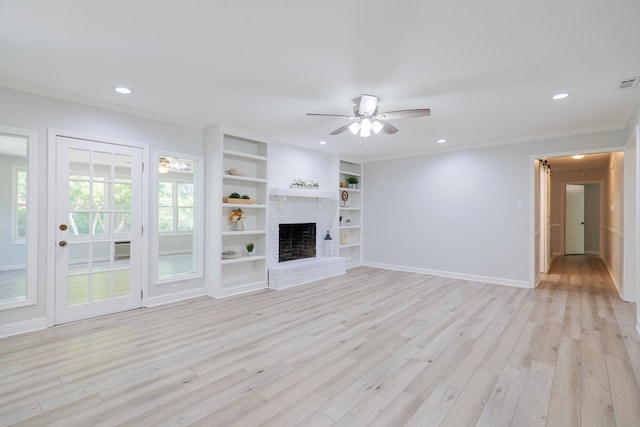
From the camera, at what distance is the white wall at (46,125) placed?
3.17m

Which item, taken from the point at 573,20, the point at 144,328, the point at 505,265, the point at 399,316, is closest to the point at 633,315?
the point at 505,265

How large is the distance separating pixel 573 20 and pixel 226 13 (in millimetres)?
2275

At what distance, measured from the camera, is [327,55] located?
255 centimetres

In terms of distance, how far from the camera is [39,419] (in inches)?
74.4

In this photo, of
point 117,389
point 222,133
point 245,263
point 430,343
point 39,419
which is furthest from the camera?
point 245,263

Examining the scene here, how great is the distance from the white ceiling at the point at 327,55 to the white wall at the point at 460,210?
138 centimetres

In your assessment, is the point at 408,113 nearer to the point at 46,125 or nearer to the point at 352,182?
the point at 46,125

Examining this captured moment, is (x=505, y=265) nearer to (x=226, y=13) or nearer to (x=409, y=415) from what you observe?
(x=409, y=415)

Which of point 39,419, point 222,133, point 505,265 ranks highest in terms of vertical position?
point 222,133

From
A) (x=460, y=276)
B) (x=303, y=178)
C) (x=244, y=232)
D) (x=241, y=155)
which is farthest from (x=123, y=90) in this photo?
(x=460, y=276)

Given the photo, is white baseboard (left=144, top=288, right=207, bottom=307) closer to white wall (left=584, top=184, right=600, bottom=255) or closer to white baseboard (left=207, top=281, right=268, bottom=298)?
white baseboard (left=207, top=281, right=268, bottom=298)

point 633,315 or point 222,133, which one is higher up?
point 222,133

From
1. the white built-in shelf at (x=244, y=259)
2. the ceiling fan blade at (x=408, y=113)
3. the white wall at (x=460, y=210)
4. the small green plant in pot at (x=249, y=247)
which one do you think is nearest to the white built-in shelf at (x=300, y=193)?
the small green plant in pot at (x=249, y=247)

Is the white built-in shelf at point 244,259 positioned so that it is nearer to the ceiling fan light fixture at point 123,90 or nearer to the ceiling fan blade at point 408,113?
the ceiling fan light fixture at point 123,90
